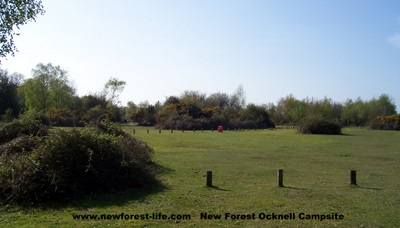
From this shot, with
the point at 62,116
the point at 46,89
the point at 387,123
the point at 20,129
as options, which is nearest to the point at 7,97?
the point at 62,116

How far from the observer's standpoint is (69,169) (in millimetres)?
A: 9922

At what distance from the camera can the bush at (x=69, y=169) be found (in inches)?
362

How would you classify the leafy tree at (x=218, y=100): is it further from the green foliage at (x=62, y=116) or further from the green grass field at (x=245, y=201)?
the green grass field at (x=245, y=201)

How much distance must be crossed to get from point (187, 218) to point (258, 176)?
6753mm

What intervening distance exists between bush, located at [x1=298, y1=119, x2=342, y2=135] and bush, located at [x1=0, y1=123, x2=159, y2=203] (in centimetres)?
4440

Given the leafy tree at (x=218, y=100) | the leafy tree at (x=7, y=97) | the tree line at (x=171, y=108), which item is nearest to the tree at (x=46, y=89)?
the tree line at (x=171, y=108)

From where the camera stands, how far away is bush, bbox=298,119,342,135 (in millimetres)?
52062

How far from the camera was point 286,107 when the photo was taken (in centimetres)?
10094

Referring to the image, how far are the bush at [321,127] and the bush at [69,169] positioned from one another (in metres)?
44.4

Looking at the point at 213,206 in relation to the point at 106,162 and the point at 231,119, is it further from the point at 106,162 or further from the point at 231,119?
the point at 231,119

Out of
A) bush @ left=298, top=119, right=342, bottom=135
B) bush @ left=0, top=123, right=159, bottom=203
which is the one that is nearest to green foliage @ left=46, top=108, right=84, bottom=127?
bush @ left=298, top=119, right=342, bottom=135

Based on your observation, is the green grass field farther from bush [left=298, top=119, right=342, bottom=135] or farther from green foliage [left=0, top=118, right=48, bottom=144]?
bush [left=298, top=119, right=342, bottom=135]

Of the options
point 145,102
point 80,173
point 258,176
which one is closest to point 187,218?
point 80,173

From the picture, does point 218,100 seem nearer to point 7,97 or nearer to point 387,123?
point 387,123
